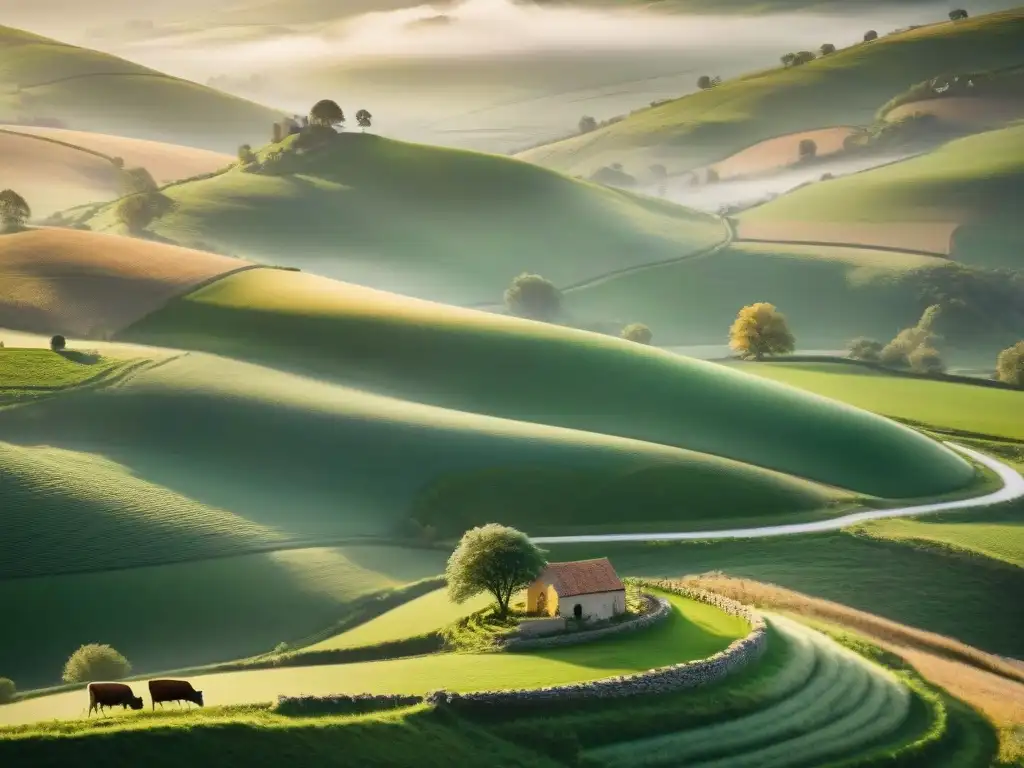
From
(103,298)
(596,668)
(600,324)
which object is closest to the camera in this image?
(596,668)

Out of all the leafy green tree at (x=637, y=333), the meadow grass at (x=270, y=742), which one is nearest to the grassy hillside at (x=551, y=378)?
the leafy green tree at (x=637, y=333)

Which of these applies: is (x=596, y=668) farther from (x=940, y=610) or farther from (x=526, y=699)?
(x=940, y=610)

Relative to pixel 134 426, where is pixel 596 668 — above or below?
below

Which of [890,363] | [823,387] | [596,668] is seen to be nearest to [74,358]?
[596,668]

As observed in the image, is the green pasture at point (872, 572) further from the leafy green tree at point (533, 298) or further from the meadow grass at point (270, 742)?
the leafy green tree at point (533, 298)

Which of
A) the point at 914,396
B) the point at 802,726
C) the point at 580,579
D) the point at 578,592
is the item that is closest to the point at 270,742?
the point at 802,726

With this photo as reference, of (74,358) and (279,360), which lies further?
(279,360)

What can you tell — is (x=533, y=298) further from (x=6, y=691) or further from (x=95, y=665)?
(x=6, y=691)
